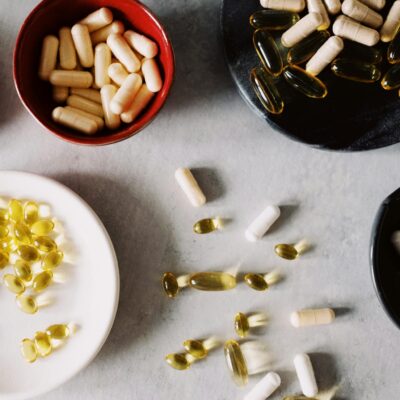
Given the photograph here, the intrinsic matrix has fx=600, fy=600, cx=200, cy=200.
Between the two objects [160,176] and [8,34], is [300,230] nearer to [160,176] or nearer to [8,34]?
[160,176]

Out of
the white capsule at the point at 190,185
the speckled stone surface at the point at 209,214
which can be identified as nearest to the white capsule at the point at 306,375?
the speckled stone surface at the point at 209,214

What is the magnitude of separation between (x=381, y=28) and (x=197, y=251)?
0.43 meters

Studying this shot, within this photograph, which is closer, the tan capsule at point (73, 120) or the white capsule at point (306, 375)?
the tan capsule at point (73, 120)

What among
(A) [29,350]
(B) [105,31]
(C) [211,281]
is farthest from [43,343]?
(B) [105,31]

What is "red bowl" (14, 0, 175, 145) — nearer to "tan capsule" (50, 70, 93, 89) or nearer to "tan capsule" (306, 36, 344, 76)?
"tan capsule" (50, 70, 93, 89)

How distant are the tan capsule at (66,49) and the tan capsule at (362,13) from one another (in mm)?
394

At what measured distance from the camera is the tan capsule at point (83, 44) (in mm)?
848

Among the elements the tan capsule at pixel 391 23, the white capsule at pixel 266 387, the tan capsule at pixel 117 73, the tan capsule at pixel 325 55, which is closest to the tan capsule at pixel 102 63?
the tan capsule at pixel 117 73

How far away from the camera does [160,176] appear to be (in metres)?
0.94

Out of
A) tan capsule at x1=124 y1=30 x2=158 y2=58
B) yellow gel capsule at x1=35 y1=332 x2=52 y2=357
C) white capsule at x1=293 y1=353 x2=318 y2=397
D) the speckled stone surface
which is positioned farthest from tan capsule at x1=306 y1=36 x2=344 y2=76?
yellow gel capsule at x1=35 y1=332 x2=52 y2=357

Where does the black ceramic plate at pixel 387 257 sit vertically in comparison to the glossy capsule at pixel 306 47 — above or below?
below

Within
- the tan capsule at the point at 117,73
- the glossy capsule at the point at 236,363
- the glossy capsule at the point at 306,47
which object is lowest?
the glossy capsule at the point at 236,363

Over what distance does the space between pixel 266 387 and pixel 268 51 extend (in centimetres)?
51

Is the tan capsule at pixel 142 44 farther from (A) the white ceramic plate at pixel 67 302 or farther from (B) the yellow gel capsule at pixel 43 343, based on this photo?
(B) the yellow gel capsule at pixel 43 343
